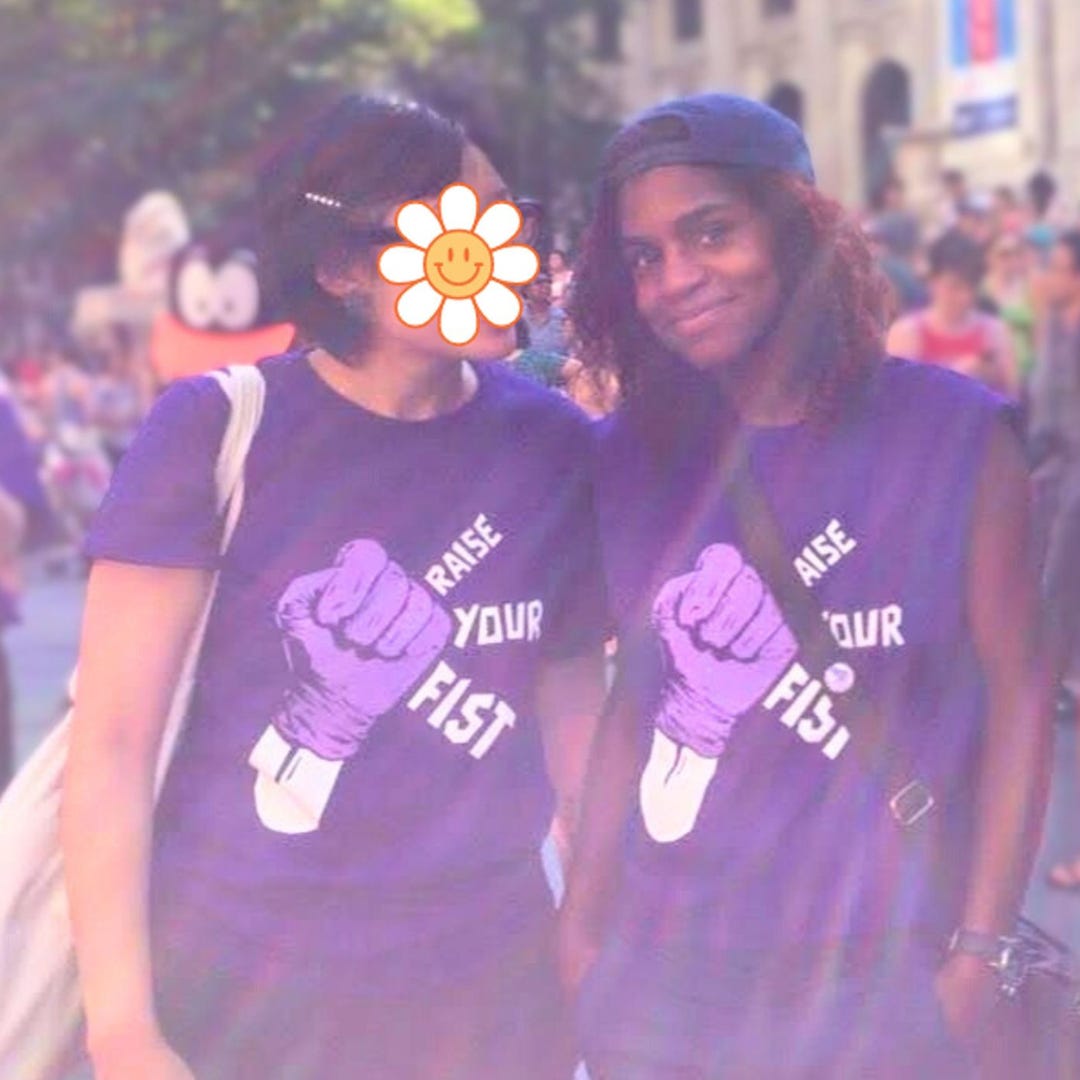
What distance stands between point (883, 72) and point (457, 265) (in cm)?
4976

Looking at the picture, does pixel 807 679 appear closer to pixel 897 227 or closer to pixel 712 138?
pixel 712 138

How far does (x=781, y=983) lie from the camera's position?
302 centimetres

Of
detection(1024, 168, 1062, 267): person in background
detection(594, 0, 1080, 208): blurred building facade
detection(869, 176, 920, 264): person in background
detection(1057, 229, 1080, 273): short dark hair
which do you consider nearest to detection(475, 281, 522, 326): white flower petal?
detection(1057, 229, 1080, 273): short dark hair

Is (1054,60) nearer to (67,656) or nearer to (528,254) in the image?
(67,656)

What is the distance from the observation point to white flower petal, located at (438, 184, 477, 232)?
3.08m

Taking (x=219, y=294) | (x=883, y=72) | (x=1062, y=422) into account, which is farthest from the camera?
(x=883, y=72)

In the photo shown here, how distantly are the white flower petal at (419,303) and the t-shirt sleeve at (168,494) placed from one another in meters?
0.22

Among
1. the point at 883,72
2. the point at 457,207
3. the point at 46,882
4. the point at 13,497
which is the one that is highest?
the point at 457,207

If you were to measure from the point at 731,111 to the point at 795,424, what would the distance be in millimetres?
330

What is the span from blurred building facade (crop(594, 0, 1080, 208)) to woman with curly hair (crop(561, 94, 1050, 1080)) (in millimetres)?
26439

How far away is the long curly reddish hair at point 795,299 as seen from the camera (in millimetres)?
3121

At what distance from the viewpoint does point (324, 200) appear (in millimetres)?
3080

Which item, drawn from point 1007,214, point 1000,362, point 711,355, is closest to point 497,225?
point 711,355

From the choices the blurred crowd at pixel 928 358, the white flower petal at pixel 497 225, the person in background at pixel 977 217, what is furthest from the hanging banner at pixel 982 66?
the white flower petal at pixel 497 225
